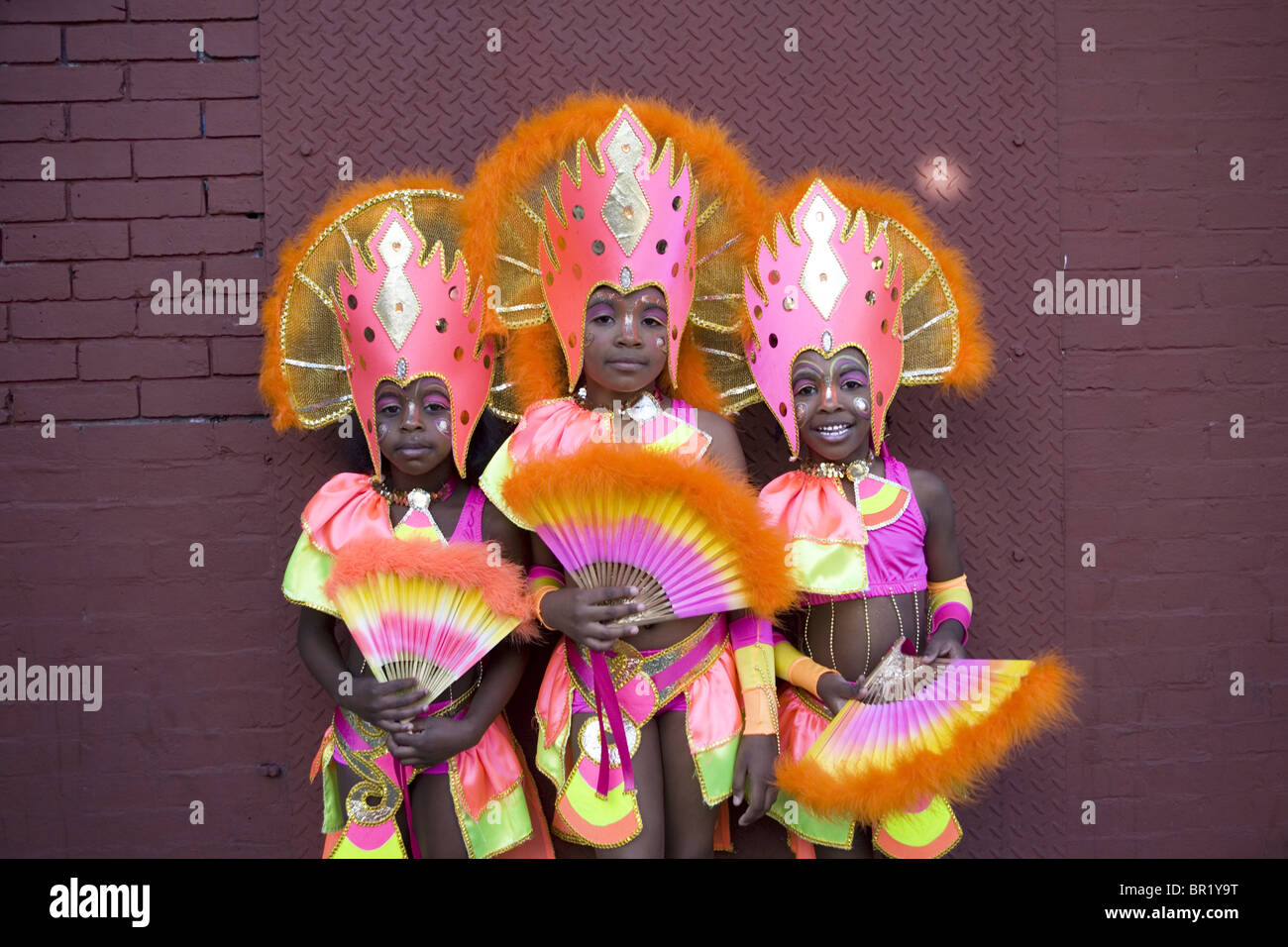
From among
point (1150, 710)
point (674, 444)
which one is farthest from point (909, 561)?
point (1150, 710)

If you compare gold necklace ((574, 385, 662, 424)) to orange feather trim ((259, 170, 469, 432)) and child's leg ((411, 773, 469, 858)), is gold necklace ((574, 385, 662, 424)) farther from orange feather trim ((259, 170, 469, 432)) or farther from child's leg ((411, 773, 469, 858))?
child's leg ((411, 773, 469, 858))

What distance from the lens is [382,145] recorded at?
3.52 meters

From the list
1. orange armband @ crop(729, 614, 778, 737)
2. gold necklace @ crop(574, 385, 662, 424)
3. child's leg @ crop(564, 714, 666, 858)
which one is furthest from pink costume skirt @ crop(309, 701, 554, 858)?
gold necklace @ crop(574, 385, 662, 424)

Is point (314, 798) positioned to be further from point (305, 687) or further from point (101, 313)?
point (101, 313)

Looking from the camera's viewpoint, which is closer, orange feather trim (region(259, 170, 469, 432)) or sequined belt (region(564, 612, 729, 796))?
sequined belt (region(564, 612, 729, 796))

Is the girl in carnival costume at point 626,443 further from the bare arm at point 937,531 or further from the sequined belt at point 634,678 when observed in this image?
the bare arm at point 937,531

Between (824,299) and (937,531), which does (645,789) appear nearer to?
(937,531)

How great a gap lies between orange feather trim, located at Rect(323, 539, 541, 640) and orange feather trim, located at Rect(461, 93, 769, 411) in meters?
0.56

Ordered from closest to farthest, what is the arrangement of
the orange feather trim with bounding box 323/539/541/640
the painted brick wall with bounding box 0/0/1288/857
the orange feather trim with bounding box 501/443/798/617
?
the orange feather trim with bounding box 501/443/798/617
the orange feather trim with bounding box 323/539/541/640
the painted brick wall with bounding box 0/0/1288/857

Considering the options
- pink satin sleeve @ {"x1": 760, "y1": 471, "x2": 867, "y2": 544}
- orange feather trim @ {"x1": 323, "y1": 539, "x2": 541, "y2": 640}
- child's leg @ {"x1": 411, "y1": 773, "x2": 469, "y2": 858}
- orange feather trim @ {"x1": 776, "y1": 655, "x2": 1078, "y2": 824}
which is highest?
pink satin sleeve @ {"x1": 760, "y1": 471, "x2": 867, "y2": 544}

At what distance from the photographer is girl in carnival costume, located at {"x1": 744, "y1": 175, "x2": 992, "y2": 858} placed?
2957mm

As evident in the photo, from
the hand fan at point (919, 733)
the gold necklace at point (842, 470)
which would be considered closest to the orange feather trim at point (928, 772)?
the hand fan at point (919, 733)

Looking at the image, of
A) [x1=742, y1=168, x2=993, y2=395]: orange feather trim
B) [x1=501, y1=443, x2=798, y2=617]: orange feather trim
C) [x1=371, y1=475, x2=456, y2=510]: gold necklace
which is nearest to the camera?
[x1=501, y1=443, x2=798, y2=617]: orange feather trim

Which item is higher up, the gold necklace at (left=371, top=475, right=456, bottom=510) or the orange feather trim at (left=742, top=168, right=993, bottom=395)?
the orange feather trim at (left=742, top=168, right=993, bottom=395)
